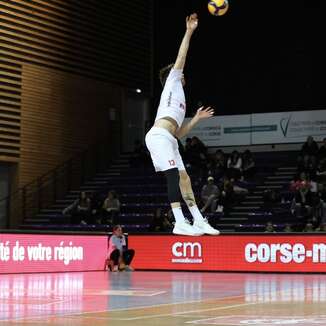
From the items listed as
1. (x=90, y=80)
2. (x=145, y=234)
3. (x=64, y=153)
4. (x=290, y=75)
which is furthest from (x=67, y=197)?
(x=290, y=75)

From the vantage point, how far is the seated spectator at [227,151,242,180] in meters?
28.2

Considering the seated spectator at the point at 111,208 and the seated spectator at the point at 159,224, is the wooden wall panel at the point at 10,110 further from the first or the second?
the seated spectator at the point at 159,224

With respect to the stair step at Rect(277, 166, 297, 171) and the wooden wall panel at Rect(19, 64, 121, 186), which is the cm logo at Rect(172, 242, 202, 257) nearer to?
Answer: the stair step at Rect(277, 166, 297, 171)

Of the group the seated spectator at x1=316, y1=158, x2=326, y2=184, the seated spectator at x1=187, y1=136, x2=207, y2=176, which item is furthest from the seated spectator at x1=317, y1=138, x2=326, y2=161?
the seated spectator at x1=187, y1=136, x2=207, y2=176

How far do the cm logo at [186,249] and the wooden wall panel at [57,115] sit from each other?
8.04m

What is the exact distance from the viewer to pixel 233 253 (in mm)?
23250

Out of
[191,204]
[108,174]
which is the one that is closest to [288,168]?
[108,174]

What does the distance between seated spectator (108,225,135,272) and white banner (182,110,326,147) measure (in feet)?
33.7

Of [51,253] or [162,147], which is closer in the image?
[162,147]

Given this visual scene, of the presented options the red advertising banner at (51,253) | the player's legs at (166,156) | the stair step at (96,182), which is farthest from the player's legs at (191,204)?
the stair step at (96,182)

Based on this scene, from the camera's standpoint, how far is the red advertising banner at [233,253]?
22172mm

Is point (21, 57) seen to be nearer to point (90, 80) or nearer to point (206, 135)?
point (90, 80)

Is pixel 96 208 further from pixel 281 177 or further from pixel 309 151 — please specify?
pixel 309 151

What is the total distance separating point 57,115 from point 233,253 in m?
11.3
